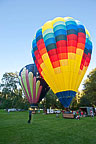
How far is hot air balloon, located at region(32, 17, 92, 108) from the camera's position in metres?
16.3

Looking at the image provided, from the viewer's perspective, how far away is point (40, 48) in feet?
60.7

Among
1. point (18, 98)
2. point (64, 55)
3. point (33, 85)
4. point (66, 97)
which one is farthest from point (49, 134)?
point (18, 98)

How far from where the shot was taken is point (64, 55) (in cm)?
1670

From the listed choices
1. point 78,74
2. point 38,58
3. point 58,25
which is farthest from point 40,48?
point 78,74

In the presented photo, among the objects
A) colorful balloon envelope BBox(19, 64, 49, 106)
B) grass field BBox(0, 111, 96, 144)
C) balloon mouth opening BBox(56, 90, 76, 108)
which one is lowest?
grass field BBox(0, 111, 96, 144)

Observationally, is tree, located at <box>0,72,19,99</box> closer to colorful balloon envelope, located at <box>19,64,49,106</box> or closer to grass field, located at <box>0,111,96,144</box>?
colorful balloon envelope, located at <box>19,64,49,106</box>

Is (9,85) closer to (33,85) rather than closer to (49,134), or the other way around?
(33,85)

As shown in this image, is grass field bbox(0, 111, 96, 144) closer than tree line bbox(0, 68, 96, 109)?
Yes

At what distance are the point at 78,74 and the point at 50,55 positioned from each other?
13.8 feet

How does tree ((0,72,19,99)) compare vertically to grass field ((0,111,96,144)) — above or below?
above

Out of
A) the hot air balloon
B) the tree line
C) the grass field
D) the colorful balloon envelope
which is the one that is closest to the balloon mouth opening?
the hot air balloon

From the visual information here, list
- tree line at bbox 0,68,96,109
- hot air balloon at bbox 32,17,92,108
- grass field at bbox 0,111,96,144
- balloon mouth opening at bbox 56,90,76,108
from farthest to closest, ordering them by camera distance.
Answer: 1. tree line at bbox 0,68,96,109
2. hot air balloon at bbox 32,17,92,108
3. balloon mouth opening at bbox 56,90,76,108
4. grass field at bbox 0,111,96,144

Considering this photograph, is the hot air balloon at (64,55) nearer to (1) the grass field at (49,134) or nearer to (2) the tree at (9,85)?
(1) the grass field at (49,134)

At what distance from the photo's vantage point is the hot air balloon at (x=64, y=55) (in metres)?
16.3
